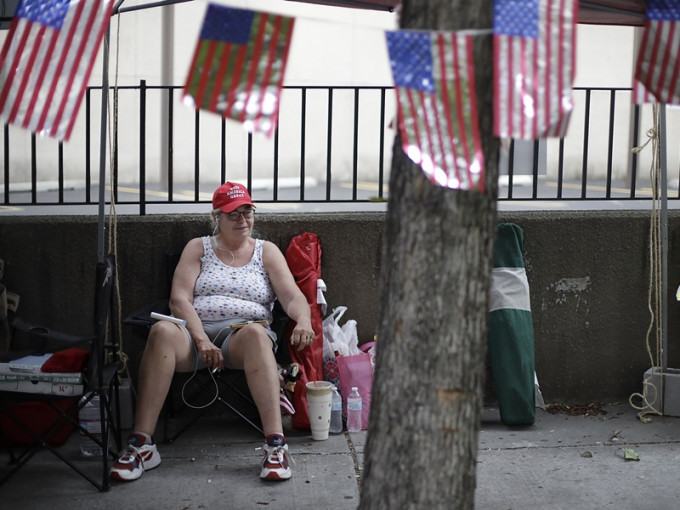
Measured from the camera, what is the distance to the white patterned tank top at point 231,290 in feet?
17.0

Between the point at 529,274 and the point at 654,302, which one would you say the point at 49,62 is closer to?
the point at 529,274

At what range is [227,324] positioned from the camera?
16.9ft

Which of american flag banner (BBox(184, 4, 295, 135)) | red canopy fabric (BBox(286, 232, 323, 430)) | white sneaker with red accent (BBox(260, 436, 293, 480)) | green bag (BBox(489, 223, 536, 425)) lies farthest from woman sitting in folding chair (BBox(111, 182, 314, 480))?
american flag banner (BBox(184, 4, 295, 135))

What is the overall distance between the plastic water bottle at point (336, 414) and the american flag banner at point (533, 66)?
8.54ft

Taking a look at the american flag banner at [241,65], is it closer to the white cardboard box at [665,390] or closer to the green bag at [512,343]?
the green bag at [512,343]

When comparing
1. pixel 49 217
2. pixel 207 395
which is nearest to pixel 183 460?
pixel 207 395

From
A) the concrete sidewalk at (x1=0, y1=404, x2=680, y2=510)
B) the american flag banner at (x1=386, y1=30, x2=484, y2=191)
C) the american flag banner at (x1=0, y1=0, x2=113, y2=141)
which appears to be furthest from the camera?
the concrete sidewalk at (x1=0, y1=404, x2=680, y2=510)

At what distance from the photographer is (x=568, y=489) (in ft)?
15.0

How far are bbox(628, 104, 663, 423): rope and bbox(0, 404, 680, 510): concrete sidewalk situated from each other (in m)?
0.19

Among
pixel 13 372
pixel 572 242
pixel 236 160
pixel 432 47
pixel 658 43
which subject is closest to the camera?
pixel 432 47

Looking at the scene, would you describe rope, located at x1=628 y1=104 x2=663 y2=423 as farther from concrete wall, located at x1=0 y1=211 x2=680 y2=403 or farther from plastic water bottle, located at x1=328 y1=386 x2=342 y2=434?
plastic water bottle, located at x1=328 y1=386 x2=342 y2=434

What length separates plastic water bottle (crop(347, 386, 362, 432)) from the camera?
532cm

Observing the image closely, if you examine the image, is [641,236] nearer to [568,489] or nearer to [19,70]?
[568,489]

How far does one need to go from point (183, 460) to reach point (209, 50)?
250cm
